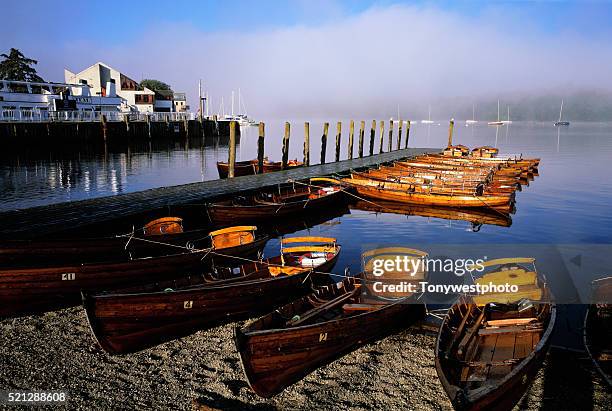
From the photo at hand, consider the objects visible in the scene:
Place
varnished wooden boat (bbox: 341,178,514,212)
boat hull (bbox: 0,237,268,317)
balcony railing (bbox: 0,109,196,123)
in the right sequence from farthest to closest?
balcony railing (bbox: 0,109,196,123), varnished wooden boat (bbox: 341,178,514,212), boat hull (bbox: 0,237,268,317)

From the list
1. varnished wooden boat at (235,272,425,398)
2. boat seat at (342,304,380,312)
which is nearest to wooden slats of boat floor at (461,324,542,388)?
varnished wooden boat at (235,272,425,398)

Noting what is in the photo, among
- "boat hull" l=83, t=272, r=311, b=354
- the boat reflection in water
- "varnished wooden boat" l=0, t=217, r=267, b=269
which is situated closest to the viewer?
"boat hull" l=83, t=272, r=311, b=354

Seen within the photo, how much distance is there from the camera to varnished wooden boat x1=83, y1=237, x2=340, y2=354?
8617 millimetres

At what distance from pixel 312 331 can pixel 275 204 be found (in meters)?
13.5

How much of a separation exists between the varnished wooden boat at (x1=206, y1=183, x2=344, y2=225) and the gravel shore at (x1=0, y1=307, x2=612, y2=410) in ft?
32.9

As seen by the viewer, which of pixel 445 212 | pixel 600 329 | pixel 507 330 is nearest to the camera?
pixel 507 330

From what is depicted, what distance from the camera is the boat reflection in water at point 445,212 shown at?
24023 mm

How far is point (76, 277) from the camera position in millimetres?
10703

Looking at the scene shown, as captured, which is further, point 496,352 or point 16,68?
point 16,68

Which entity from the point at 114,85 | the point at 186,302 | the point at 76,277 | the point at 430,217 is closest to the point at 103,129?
the point at 114,85

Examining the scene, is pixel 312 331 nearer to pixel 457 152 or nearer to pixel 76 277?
pixel 76 277

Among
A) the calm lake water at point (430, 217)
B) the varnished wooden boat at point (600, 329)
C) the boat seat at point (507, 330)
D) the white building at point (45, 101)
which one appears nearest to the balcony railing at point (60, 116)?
the white building at point (45, 101)

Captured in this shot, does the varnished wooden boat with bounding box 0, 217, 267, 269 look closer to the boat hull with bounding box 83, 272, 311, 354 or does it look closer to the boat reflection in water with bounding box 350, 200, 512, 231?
the boat hull with bounding box 83, 272, 311, 354

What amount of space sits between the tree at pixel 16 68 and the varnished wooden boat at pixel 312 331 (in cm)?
10060
